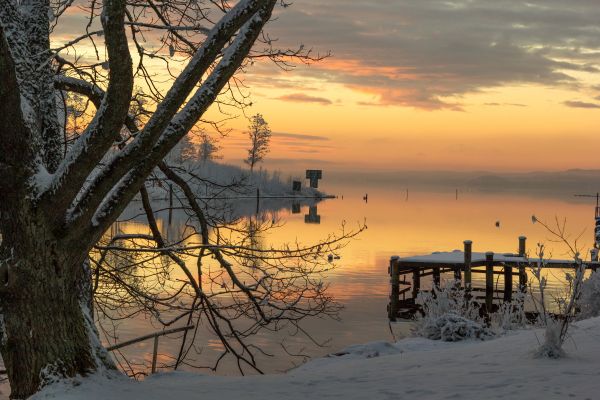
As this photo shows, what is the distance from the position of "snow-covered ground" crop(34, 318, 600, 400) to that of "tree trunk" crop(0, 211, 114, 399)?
0.29 m

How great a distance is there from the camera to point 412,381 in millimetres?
8195

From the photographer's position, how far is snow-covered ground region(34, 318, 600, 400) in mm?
7426

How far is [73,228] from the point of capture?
7352 millimetres

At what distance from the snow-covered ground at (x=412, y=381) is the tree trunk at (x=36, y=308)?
0.95 ft

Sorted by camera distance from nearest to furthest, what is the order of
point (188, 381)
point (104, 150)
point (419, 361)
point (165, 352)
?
point (104, 150)
point (188, 381)
point (419, 361)
point (165, 352)

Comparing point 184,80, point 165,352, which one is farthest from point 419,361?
point 165,352

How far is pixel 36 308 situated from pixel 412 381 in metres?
4.01

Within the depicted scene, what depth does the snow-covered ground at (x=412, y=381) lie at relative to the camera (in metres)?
7.43

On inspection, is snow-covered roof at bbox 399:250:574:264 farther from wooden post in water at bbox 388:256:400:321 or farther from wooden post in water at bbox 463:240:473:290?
wooden post in water at bbox 388:256:400:321

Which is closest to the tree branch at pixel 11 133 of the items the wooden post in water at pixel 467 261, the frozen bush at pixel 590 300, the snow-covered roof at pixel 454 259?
the frozen bush at pixel 590 300

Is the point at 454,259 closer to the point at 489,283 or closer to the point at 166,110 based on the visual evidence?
the point at 489,283

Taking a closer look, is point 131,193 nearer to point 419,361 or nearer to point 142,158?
point 142,158

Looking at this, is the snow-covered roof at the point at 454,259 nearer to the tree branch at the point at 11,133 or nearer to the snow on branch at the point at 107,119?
the snow on branch at the point at 107,119

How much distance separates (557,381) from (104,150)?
16.9 ft
